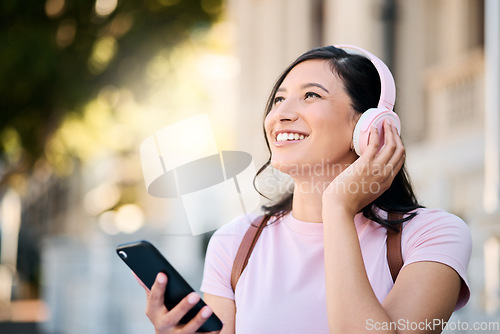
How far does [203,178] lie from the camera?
2467 mm

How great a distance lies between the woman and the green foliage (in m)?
11.1

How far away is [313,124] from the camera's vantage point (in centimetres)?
219

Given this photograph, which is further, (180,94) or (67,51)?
(180,94)

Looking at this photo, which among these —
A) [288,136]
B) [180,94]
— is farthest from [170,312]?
[180,94]

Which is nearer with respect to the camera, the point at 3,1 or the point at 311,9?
the point at 311,9

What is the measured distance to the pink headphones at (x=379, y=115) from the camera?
82.7 inches

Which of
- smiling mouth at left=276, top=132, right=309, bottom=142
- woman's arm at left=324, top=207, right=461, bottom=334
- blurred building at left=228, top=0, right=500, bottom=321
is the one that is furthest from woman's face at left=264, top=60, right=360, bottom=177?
blurred building at left=228, top=0, right=500, bottom=321

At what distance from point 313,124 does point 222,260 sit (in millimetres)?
564

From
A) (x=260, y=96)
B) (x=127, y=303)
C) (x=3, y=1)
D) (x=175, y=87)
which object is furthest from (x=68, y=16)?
(x=127, y=303)

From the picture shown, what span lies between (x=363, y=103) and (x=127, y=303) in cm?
607

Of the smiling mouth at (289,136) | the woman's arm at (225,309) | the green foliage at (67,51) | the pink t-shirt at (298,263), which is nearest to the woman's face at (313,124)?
the smiling mouth at (289,136)

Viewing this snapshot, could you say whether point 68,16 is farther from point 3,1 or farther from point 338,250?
point 338,250

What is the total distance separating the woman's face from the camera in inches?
86.3

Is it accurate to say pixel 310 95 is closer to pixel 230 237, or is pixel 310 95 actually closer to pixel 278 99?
pixel 278 99
